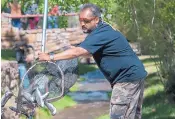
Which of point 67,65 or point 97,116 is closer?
point 67,65

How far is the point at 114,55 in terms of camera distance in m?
4.91

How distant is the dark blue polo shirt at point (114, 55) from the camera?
4.84 metres

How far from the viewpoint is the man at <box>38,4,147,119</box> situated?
4.79 m

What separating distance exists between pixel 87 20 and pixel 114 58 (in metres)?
0.42

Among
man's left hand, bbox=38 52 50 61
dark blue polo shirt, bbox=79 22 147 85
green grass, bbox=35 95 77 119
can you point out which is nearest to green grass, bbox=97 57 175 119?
green grass, bbox=35 95 77 119

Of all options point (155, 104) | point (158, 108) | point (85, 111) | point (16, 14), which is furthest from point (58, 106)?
point (16, 14)

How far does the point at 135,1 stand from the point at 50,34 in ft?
22.2

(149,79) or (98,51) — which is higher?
(98,51)

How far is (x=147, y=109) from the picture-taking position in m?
9.84

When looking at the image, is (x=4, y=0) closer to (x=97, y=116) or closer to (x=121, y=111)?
(x=97, y=116)

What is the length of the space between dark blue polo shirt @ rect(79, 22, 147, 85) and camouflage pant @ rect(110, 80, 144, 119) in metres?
0.06

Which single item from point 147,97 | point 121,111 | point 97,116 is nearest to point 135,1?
point 147,97

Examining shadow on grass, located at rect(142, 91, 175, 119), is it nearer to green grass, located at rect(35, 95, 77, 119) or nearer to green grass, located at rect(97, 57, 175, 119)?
green grass, located at rect(97, 57, 175, 119)

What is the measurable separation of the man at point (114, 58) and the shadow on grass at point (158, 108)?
3738mm
